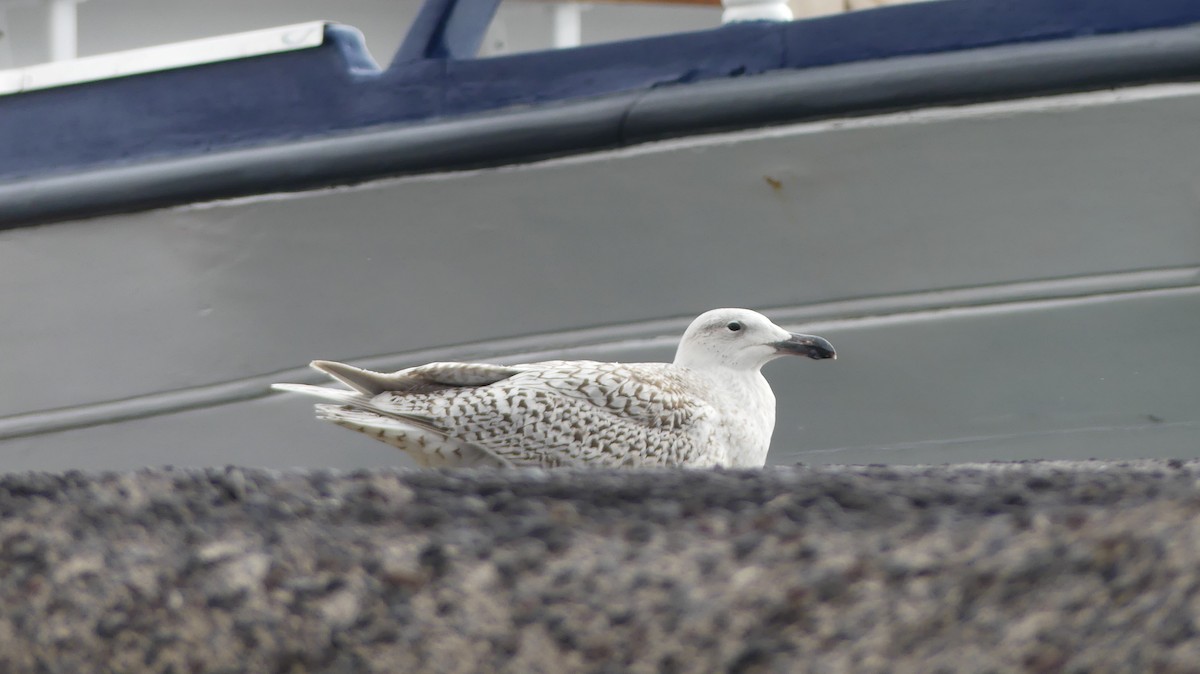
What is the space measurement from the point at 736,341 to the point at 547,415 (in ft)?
1.45

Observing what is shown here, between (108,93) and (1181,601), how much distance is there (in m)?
2.64

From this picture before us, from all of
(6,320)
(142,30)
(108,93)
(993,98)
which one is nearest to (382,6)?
(142,30)

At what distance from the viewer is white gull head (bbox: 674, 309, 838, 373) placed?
2.14 meters

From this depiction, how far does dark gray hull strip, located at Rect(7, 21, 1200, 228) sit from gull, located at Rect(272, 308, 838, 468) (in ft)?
1.72

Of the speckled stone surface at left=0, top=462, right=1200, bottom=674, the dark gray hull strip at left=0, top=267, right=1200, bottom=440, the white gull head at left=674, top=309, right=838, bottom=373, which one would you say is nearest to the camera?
the speckled stone surface at left=0, top=462, right=1200, bottom=674

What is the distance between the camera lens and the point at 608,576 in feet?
1.68

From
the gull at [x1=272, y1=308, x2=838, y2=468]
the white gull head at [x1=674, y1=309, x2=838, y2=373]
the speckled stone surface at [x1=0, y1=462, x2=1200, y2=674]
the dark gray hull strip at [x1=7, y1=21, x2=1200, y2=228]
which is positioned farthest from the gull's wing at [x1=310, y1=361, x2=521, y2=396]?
the speckled stone surface at [x1=0, y1=462, x2=1200, y2=674]

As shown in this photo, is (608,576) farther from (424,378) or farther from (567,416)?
(424,378)

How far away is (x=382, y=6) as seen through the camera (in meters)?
4.30

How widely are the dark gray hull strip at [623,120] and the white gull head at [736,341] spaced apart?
42cm

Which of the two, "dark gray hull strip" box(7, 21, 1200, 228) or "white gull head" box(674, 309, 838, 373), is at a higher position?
"dark gray hull strip" box(7, 21, 1200, 228)

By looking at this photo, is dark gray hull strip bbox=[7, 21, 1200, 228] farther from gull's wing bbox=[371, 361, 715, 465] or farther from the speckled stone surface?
the speckled stone surface

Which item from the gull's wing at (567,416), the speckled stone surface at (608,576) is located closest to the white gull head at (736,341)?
the gull's wing at (567,416)

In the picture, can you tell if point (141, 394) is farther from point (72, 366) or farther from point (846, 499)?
point (846, 499)
